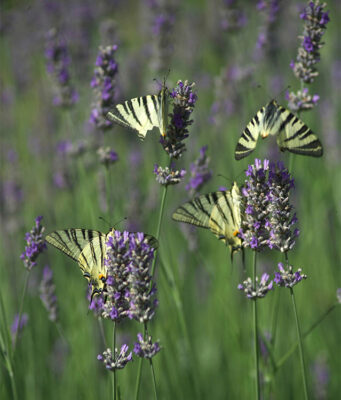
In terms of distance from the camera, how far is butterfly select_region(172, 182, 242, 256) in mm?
1671

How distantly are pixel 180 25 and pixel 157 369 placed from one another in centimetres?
596

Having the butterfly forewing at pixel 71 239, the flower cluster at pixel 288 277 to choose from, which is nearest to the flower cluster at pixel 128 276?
the butterfly forewing at pixel 71 239

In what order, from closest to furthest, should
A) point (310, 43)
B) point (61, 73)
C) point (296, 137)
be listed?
point (296, 137)
point (310, 43)
point (61, 73)

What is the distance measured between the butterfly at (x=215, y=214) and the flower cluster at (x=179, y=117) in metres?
0.17

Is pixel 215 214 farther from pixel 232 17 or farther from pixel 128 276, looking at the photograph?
pixel 232 17

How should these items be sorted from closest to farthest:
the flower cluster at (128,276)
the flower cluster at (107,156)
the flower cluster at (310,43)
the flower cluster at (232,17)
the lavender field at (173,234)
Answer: the flower cluster at (128,276), the lavender field at (173,234), the flower cluster at (310,43), the flower cluster at (107,156), the flower cluster at (232,17)

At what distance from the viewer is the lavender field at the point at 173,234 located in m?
1.55

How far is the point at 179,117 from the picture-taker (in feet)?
5.44

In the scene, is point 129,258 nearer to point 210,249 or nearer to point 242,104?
point 210,249

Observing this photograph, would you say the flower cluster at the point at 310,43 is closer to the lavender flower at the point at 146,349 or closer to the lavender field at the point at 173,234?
the lavender field at the point at 173,234

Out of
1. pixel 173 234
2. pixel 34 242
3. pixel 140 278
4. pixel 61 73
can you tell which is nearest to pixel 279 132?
pixel 140 278

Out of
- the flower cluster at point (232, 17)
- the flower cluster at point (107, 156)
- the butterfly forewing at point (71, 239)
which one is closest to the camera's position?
the butterfly forewing at point (71, 239)

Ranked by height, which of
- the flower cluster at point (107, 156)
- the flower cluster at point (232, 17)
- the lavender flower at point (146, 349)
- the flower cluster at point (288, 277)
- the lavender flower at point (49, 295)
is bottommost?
the lavender flower at point (146, 349)

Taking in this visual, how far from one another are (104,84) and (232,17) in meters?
1.39
